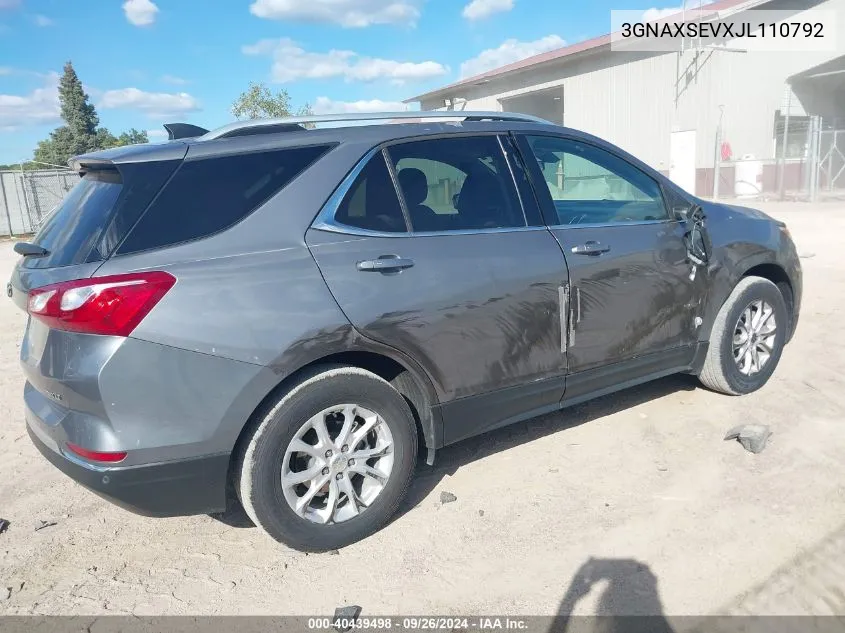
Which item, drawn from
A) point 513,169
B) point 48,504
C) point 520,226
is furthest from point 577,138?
point 48,504

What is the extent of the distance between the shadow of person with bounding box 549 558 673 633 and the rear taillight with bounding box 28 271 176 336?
193 cm

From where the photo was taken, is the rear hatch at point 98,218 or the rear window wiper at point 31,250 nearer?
the rear hatch at point 98,218

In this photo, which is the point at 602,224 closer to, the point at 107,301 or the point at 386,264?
the point at 386,264

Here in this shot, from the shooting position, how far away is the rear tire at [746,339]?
13.9ft

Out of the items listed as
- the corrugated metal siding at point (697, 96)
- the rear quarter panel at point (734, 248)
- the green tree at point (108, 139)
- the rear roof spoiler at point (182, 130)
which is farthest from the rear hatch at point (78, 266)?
the green tree at point (108, 139)

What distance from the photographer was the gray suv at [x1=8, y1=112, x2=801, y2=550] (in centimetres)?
247

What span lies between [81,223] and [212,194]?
1.80 ft

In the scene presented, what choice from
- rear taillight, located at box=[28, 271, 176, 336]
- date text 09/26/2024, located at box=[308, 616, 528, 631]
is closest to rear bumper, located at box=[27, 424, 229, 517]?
rear taillight, located at box=[28, 271, 176, 336]

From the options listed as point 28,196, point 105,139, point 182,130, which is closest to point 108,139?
point 105,139

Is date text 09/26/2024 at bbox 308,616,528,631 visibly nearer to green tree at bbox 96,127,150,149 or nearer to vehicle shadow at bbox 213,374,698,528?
vehicle shadow at bbox 213,374,698,528

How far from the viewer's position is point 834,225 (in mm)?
13188

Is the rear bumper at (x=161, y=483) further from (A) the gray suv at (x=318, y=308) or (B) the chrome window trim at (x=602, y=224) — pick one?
(B) the chrome window trim at (x=602, y=224)

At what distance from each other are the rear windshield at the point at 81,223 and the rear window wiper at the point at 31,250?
2 centimetres

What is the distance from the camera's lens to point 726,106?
2266cm
